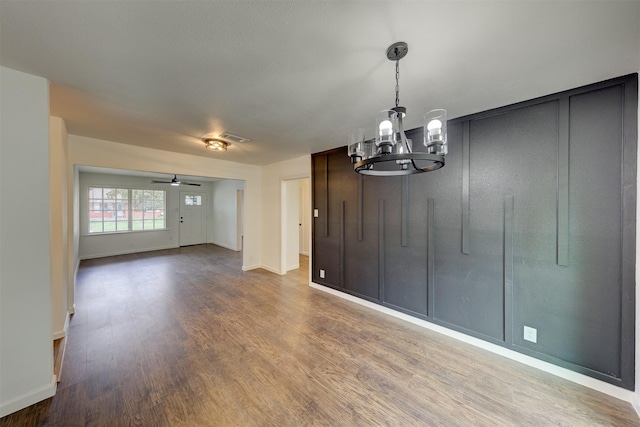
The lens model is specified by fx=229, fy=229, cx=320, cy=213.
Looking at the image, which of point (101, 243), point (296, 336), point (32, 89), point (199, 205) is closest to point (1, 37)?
point (32, 89)

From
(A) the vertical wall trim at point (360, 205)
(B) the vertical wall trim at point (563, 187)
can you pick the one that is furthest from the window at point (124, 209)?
(B) the vertical wall trim at point (563, 187)

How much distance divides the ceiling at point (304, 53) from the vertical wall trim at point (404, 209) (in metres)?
0.87

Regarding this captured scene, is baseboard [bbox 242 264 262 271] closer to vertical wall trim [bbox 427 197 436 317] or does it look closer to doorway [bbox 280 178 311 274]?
doorway [bbox 280 178 311 274]

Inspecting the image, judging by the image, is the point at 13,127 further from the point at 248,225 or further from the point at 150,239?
the point at 150,239

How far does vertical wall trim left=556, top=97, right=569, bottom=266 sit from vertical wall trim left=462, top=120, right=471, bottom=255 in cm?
66

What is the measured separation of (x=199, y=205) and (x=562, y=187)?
29.8ft

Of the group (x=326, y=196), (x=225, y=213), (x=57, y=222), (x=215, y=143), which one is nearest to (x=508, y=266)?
(x=326, y=196)

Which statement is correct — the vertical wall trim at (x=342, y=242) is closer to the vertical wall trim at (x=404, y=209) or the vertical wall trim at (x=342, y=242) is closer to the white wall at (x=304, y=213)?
the vertical wall trim at (x=404, y=209)

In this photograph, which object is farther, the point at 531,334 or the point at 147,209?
the point at 147,209

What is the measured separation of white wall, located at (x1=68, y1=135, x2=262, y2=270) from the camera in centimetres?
315

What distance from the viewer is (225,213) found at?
7930 mm

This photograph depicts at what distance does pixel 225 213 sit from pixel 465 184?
7324 millimetres

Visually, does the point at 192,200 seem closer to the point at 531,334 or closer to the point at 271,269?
the point at 271,269

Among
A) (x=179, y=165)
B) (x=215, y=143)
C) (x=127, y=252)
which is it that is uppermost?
(x=215, y=143)
